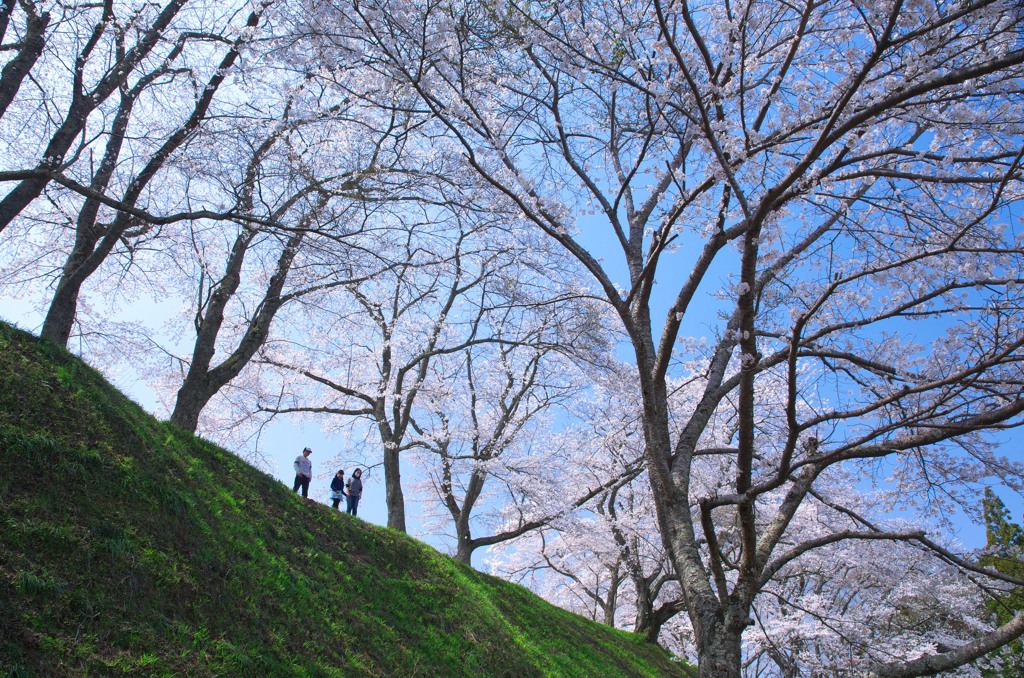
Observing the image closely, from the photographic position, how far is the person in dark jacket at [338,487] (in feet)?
36.1

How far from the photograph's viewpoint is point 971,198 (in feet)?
17.7

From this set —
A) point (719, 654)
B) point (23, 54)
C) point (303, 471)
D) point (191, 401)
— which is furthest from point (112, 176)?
point (719, 654)

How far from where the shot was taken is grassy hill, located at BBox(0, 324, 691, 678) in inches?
140

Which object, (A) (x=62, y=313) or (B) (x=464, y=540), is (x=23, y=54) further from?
(B) (x=464, y=540)

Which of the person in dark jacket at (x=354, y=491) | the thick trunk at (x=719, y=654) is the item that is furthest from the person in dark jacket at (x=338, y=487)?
the thick trunk at (x=719, y=654)

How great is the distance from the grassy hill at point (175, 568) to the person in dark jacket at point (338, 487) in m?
3.02

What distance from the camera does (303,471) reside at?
992 centimetres

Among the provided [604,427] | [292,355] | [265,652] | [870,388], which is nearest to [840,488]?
[604,427]

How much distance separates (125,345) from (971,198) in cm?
1372

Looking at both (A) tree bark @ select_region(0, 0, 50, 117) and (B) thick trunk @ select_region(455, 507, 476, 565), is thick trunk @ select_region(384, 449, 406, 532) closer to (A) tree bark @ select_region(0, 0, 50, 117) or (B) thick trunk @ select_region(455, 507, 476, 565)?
(B) thick trunk @ select_region(455, 507, 476, 565)

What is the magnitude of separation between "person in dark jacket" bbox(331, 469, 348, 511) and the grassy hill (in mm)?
3025

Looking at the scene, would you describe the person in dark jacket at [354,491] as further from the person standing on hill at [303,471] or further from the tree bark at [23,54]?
the tree bark at [23,54]

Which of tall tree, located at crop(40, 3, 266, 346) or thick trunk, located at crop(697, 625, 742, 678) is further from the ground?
tall tree, located at crop(40, 3, 266, 346)

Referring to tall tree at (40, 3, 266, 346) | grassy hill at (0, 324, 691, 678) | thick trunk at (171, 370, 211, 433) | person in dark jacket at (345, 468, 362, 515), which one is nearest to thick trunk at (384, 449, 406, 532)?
person in dark jacket at (345, 468, 362, 515)
